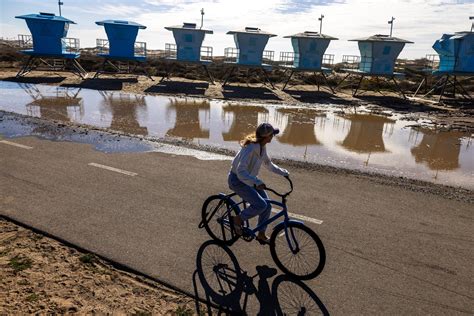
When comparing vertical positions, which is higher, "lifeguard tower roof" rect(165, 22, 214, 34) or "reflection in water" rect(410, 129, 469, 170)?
"lifeguard tower roof" rect(165, 22, 214, 34)

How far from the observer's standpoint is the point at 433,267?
5.05 meters

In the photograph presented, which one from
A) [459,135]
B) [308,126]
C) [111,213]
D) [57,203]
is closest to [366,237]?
[111,213]

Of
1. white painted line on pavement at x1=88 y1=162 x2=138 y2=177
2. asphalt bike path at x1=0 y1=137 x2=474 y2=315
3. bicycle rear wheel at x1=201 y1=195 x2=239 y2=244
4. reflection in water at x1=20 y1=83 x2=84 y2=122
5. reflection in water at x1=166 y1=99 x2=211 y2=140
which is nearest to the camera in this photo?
asphalt bike path at x1=0 y1=137 x2=474 y2=315

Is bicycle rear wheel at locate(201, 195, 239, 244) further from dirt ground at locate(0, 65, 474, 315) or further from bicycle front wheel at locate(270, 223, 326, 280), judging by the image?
dirt ground at locate(0, 65, 474, 315)

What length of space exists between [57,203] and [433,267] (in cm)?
559

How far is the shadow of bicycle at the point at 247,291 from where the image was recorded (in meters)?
4.08

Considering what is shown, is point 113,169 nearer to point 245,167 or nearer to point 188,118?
point 245,167

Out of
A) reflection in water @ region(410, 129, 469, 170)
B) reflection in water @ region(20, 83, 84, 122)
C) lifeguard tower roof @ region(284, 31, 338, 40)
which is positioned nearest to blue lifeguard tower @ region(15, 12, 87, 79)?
reflection in water @ region(20, 83, 84, 122)

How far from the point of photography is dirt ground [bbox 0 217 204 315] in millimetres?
3912

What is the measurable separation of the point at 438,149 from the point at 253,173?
10.0m

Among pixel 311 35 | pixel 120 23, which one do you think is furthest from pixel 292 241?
pixel 120 23

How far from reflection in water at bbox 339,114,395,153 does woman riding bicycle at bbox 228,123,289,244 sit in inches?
308

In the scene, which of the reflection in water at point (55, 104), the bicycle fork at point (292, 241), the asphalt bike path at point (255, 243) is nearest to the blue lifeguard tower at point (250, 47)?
the reflection in water at point (55, 104)

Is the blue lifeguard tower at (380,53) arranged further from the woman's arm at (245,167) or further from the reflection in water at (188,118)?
the woman's arm at (245,167)
